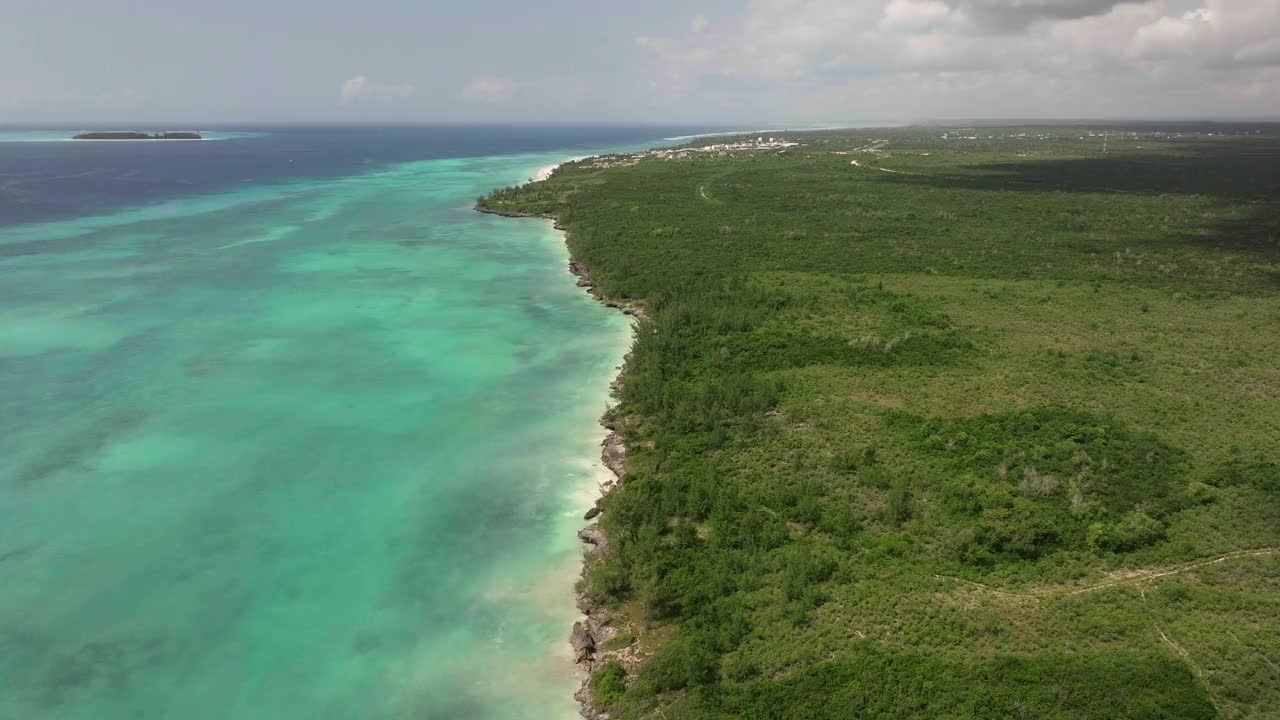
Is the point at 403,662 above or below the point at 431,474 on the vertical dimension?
below

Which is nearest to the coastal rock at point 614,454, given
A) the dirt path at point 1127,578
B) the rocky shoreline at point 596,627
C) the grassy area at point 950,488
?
the rocky shoreline at point 596,627

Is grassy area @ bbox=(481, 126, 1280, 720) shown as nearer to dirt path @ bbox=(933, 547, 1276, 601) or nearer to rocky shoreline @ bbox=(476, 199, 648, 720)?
dirt path @ bbox=(933, 547, 1276, 601)

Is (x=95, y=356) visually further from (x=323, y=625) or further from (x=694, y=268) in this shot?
(x=694, y=268)

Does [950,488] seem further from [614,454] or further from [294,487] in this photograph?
[294,487]

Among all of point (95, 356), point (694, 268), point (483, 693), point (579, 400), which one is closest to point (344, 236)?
point (95, 356)

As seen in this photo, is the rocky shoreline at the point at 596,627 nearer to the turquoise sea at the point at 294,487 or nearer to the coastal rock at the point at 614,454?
the coastal rock at the point at 614,454

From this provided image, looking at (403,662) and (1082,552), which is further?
(1082,552)
